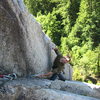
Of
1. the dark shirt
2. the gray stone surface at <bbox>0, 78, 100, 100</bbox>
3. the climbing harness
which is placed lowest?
the gray stone surface at <bbox>0, 78, 100, 100</bbox>

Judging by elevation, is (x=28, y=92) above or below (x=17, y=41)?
below

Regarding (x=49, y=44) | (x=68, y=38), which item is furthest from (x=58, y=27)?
(x=49, y=44)

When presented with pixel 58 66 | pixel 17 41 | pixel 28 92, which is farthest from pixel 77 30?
pixel 28 92

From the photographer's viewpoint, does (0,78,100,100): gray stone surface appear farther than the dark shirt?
No

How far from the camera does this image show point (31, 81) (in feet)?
23.0

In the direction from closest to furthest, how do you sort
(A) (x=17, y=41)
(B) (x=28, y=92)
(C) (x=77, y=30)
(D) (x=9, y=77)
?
(B) (x=28, y=92)
(D) (x=9, y=77)
(A) (x=17, y=41)
(C) (x=77, y=30)

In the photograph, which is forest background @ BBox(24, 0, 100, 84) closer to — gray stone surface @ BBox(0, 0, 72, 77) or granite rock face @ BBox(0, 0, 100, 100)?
granite rock face @ BBox(0, 0, 100, 100)

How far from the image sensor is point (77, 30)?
110 ft

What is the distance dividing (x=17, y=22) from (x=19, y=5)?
0.76 meters

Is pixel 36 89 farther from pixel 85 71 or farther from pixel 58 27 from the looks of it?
pixel 58 27

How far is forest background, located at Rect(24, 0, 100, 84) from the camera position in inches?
1054

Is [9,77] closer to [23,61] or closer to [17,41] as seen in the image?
[23,61]

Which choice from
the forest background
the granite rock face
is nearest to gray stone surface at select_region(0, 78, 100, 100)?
the granite rock face

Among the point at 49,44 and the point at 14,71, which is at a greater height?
the point at 49,44
